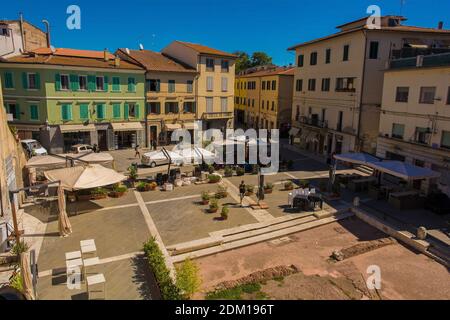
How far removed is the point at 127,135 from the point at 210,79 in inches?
508

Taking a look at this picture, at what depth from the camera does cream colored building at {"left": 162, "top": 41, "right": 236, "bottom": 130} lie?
137 ft

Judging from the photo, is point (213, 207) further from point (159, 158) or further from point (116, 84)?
point (116, 84)

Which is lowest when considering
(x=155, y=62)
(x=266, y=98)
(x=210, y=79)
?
(x=266, y=98)

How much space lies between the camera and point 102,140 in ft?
121

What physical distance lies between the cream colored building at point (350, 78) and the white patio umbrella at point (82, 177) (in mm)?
22740

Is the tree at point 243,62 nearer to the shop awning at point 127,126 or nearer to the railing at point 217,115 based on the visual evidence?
the railing at point 217,115

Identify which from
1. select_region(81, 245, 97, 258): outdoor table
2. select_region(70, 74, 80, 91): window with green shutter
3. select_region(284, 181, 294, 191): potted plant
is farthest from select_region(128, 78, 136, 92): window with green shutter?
select_region(81, 245, 97, 258): outdoor table

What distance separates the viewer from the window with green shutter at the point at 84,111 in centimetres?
3462

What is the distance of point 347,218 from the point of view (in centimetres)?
1934

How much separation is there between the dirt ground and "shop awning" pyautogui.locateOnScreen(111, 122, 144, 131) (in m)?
25.7

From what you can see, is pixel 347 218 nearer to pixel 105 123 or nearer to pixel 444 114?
pixel 444 114

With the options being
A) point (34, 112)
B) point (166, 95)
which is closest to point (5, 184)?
point (34, 112)

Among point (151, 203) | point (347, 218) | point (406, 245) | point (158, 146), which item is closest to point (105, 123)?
point (158, 146)

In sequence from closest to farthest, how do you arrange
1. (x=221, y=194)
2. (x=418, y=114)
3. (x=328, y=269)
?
(x=328, y=269), (x=221, y=194), (x=418, y=114)
